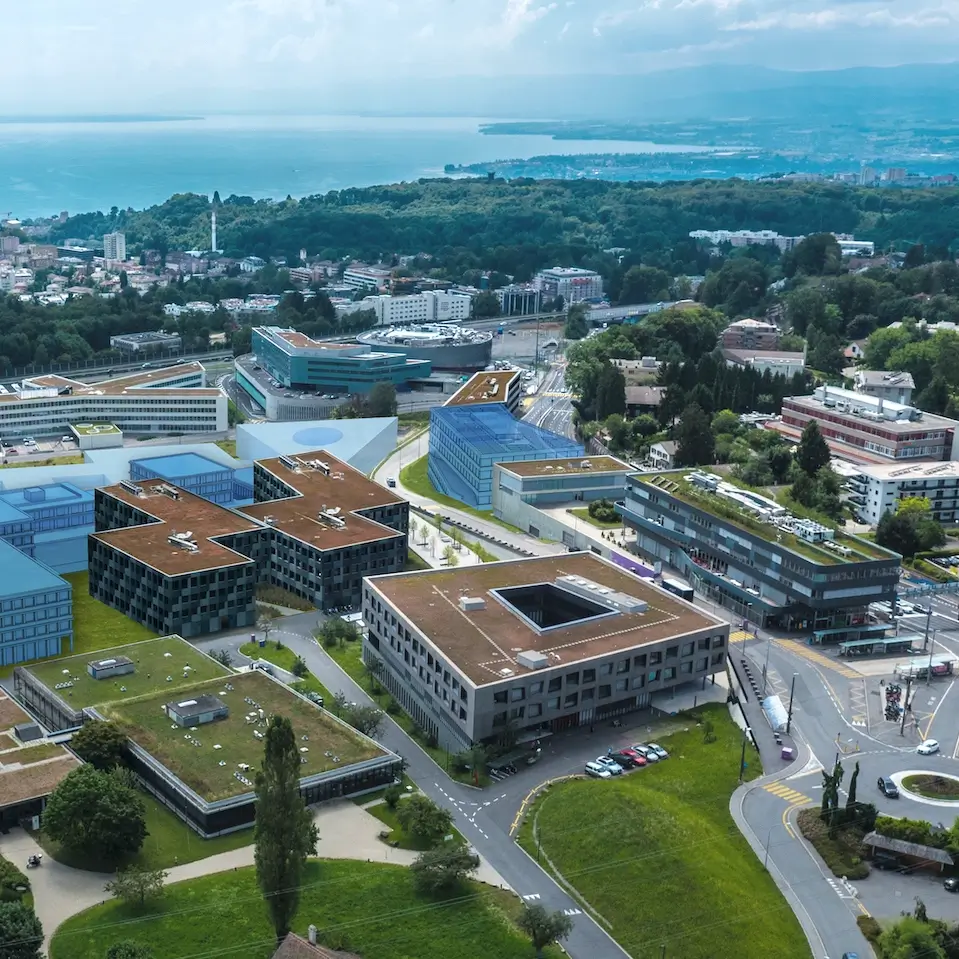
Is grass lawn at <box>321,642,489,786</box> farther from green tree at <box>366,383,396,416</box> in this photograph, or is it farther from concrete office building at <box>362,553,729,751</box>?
green tree at <box>366,383,396,416</box>

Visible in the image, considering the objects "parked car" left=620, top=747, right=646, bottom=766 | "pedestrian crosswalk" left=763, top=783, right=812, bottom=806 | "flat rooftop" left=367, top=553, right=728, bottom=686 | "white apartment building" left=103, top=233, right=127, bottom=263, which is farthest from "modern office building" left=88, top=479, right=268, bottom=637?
"white apartment building" left=103, top=233, right=127, bottom=263

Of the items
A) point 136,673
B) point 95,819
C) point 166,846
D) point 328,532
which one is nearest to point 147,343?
point 328,532

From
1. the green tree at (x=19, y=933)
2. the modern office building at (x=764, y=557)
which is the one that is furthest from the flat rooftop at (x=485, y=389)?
the green tree at (x=19, y=933)

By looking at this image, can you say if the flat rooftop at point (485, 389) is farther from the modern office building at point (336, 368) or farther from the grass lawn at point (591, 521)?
the grass lawn at point (591, 521)

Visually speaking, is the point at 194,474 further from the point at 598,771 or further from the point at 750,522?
the point at 598,771

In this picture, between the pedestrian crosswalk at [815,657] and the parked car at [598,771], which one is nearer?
the parked car at [598,771]

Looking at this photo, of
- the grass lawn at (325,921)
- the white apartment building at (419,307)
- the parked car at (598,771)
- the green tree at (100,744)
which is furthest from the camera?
the white apartment building at (419,307)
